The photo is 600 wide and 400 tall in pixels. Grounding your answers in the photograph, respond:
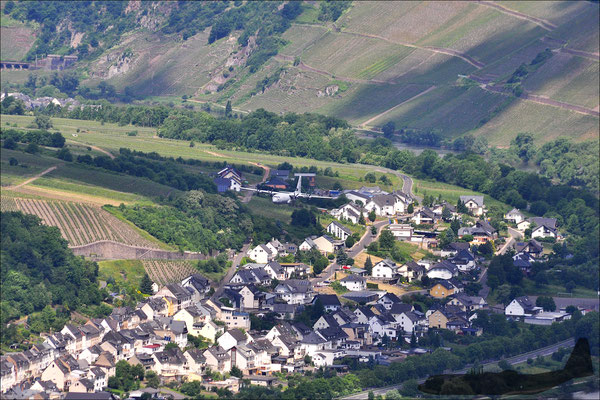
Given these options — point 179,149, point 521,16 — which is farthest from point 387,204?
point 521,16

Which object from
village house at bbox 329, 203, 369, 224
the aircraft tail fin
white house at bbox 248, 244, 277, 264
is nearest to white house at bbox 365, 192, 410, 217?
village house at bbox 329, 203, 369, 224

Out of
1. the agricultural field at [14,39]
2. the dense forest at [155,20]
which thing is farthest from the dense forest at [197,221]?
the agricultural field at [14,39]

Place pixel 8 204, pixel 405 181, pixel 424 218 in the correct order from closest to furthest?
pixel 8 204 → pixel 424 218 → pixel 405 181

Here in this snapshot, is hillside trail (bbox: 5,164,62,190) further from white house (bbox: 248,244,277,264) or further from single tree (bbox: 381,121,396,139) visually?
single tree (bbox: 381,121,396,139)

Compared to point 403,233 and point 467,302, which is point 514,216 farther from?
point 467,302

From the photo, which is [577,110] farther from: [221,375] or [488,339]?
[221,375]

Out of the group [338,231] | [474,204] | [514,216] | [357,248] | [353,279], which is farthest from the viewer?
[474,204]

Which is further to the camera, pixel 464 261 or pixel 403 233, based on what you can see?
pixel 403 233

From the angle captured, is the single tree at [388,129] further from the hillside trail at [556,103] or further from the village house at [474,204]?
the village house at [474,204]

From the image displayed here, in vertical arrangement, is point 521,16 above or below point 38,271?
above
